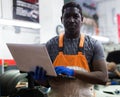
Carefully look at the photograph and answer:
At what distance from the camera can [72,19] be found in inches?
66.9

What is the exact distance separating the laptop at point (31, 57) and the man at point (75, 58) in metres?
0.13

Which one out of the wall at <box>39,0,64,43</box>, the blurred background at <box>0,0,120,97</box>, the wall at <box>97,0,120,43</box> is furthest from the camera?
the wall at <box>97,0,120,43</box>

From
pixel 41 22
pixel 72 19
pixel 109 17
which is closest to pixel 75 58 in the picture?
pixel 72 19

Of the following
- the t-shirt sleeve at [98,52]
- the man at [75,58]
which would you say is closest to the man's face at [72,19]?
the man at [75,58]

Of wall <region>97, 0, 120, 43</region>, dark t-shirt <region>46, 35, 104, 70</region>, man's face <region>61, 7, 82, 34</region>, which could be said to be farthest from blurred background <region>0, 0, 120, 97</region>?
man's face <region>61, 7, 82, 34</region>

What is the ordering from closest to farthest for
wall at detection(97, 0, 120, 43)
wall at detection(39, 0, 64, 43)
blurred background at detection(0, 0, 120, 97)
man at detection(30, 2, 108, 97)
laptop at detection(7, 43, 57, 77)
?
laptop at detection(7, 43, 57, 77)
man at detection(30, 2, 108, 97)
blurred background at detection(0, 0, 120, 97)
wall at detection(39, 0, 64, 43)
wall at detection(97, 0, 120, 43)

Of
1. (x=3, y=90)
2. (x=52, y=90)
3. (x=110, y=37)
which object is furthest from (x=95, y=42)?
(x=110, y=37)

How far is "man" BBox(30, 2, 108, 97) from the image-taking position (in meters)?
1.70

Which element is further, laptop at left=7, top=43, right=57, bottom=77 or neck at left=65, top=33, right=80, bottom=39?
neck at left=65, top=33, right=80, bottom=39

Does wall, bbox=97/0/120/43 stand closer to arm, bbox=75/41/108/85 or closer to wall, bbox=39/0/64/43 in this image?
wall, bbox=39/0/64/43

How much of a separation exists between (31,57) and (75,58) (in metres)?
0.33

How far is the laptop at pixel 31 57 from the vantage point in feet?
4.99

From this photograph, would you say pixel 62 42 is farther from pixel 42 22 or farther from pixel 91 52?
pixel 42 22

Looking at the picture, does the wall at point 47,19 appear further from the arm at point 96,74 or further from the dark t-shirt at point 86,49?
the arm at point 96,74
